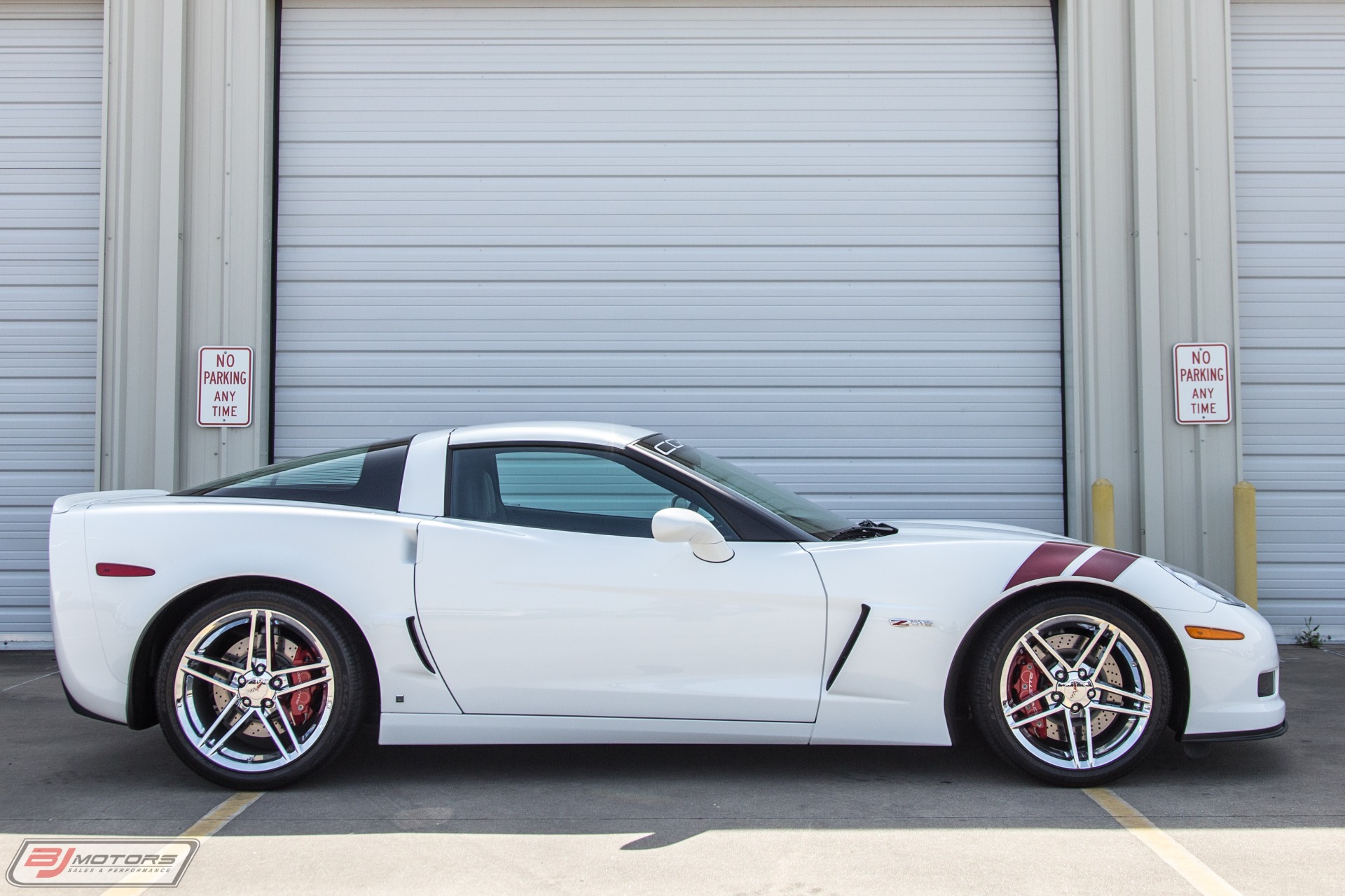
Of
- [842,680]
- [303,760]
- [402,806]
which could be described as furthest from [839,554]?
[303,760]

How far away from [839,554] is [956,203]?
13.2ft

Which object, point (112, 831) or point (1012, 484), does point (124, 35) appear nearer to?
point (112, 831)

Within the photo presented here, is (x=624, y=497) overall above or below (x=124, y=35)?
below

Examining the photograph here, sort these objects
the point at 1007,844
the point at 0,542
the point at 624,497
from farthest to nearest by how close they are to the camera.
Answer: the point at 0,542, the point at 624,497, the point at 1007,844

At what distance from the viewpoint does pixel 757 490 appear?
3773 millimetres

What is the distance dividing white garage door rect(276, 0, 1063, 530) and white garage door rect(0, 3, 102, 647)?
4.19ft

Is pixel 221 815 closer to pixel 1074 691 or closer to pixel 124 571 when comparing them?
pixel 124 571

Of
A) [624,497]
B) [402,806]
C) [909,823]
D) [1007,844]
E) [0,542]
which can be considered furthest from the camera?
[0,542]

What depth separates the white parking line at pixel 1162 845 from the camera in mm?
2586

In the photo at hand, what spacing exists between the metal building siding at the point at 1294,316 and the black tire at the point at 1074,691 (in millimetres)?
3861

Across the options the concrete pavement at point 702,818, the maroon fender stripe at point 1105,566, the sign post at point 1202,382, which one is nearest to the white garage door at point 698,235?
the sign post at point 1202,382

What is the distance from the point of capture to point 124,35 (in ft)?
21.4

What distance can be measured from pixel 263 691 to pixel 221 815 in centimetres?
39

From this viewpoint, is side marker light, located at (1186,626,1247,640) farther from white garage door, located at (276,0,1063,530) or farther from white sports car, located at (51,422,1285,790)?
white garage door, located at (276,0,1063,530)
